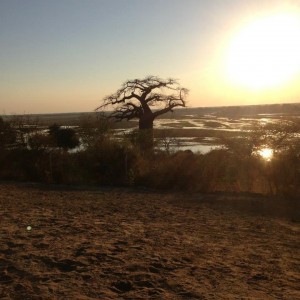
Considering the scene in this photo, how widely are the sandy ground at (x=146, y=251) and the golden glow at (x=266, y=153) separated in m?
4.23

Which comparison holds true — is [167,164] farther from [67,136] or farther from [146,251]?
[67,136]

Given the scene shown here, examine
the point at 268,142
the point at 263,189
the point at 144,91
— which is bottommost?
the point at 263,189

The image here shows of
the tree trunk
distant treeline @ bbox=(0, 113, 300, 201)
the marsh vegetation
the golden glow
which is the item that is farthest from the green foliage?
the golden glow

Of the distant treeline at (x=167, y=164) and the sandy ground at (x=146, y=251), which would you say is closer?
the sandy ground at (x=146, y=251)

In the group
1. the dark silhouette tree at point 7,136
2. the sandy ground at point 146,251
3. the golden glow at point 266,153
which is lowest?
the sandy ground at point 146,251

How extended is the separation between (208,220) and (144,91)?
A: 60.9 feet

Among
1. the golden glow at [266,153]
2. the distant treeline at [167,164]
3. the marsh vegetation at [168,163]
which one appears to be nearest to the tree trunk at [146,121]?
the marsh vegetation at [168,163]

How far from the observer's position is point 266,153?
1658 centimetres

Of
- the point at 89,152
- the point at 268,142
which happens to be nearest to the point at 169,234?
the point at 268,142

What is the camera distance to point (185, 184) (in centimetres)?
1592

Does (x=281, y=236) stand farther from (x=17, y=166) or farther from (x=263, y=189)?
(x=17, y=166)

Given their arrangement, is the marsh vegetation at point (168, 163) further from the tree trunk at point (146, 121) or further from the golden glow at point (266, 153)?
the tree trunk at point (146, 121)

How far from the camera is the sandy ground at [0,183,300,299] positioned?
545 centimetres

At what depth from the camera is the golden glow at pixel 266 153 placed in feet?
52.5
